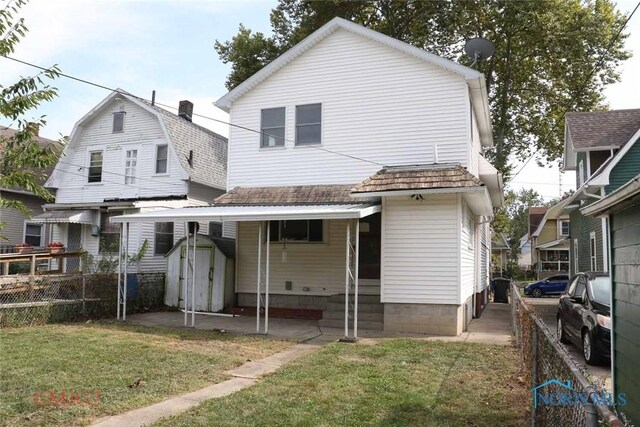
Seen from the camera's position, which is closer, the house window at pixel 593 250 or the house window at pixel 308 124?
the house window at pixel 308 124

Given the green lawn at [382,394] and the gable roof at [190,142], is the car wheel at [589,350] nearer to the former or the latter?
the green lawn at [382,394]

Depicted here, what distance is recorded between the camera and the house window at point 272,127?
15414 millimetres

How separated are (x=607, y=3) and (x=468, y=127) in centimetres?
1853

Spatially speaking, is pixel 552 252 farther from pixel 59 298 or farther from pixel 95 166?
pixel 59 298

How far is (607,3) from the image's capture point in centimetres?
2559

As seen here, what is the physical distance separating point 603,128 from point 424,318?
14183mm

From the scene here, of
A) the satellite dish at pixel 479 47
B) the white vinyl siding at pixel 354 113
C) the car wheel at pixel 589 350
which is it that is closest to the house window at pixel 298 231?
the white vinyl siding at pixel 354 113

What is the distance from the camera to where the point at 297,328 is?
12.1 meters

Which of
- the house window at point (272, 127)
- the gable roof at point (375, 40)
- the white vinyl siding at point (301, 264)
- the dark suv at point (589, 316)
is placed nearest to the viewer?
the dark suv at point (589, 316)

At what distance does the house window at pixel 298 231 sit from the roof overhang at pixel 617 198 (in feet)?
31.3

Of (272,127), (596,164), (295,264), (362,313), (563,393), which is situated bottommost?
(362,313)

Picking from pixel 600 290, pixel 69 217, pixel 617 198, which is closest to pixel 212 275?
pixel 69 217

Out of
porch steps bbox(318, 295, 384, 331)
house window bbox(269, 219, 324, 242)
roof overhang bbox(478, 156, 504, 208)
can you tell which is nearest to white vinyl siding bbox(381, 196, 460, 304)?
porch steps bbox(318, 295, 384, 331)

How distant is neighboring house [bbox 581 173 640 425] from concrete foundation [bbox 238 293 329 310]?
953 centimetres
